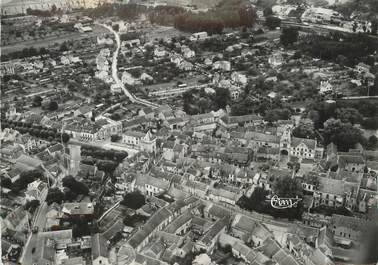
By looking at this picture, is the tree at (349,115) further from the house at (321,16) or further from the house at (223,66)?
the house at (321,16)

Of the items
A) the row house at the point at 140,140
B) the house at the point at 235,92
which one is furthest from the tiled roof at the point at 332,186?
the house at the point at 235,92

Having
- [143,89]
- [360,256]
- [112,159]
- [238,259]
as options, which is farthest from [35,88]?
[360,256]

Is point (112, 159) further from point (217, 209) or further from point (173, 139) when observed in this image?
point (217, 209)

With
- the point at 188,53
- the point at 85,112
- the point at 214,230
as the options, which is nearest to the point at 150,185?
the point at 214,230

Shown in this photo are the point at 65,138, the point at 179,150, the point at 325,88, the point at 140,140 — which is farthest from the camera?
the point at 325,88

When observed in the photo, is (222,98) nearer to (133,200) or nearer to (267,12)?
(133,200)

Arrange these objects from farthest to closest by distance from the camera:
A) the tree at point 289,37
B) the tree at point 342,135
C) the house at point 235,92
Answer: the tree at point 289,37 → the house at point 235,92 → the tree at point 342,135

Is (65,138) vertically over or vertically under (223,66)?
under
